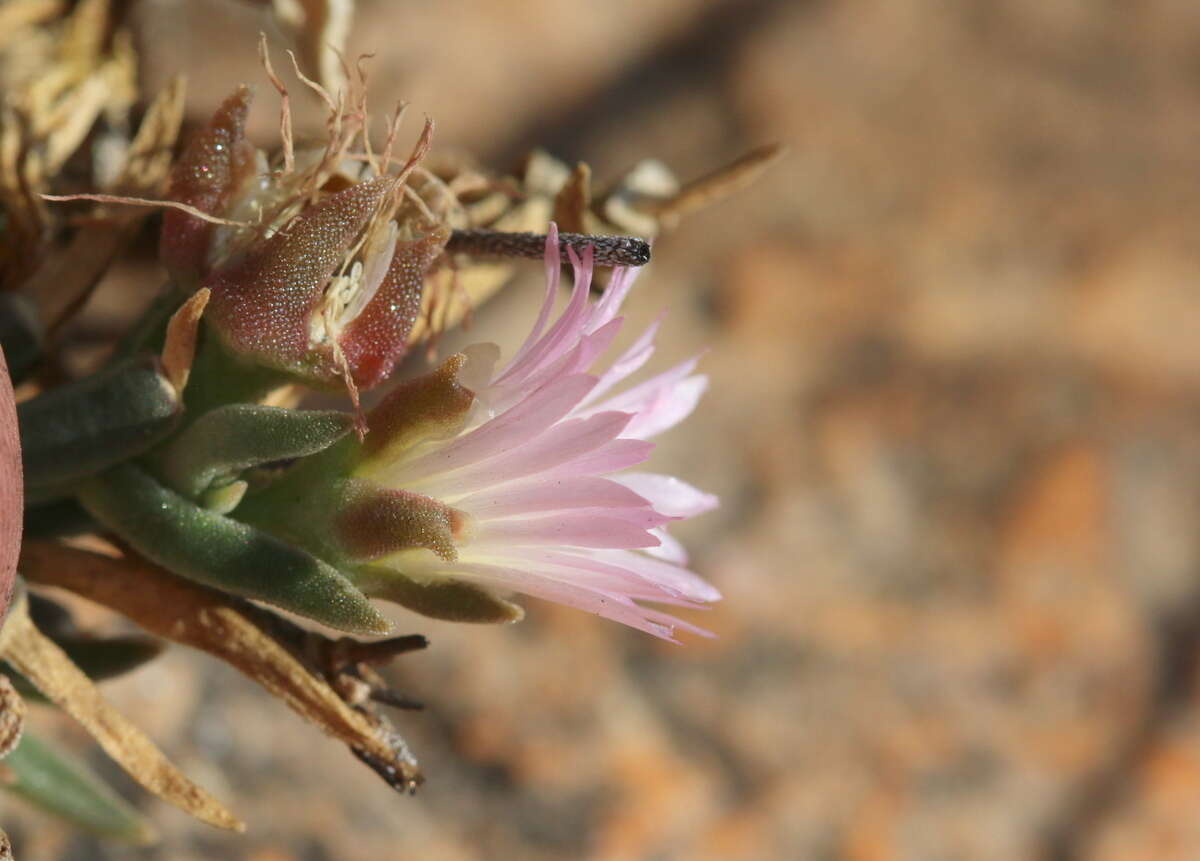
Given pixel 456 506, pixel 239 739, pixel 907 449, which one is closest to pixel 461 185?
pixel 456 506

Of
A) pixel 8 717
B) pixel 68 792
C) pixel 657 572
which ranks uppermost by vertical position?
pixel 657 572

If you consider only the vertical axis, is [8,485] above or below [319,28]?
below

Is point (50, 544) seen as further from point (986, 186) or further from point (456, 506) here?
point (986, 186)

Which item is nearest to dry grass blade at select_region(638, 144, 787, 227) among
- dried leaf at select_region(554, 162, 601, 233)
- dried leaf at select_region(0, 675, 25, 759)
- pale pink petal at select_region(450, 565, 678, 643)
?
dried leaf at select_region(554, 162, 601, 233)

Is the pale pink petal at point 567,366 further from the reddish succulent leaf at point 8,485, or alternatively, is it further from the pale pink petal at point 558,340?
the reddish succulent leaf at point 8,485

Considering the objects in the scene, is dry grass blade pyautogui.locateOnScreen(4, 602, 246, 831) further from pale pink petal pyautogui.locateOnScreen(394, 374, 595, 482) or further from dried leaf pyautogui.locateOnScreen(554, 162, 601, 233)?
dried leaf pyautogui.locateOnScreen(554, 162, 601, 233)

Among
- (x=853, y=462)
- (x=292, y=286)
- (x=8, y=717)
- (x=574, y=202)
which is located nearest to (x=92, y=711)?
(x=8, y=717)

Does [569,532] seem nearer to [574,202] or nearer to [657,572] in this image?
[657,572]
